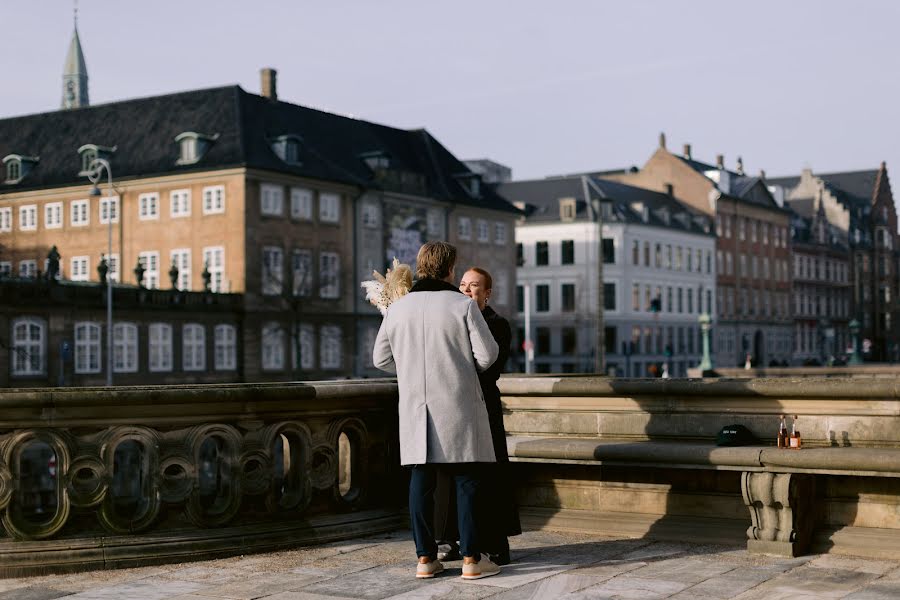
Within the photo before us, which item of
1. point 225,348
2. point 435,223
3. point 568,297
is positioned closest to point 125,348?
point 225,348

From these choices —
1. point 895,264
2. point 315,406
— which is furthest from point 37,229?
point 895,264

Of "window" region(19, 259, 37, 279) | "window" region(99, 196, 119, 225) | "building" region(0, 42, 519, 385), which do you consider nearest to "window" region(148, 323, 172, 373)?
"building" region(0, 42, 519, 385)

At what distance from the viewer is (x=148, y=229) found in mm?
58594

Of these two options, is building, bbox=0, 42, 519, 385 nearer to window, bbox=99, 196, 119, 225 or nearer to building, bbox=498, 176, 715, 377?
window, bbox=99, 196, 119, 225

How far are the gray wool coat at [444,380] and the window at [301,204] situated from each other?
5201 cm

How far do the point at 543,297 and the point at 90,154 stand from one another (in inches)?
1283

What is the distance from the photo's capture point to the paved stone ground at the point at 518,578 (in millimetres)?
6441

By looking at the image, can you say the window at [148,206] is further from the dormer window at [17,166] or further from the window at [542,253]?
the window at [542,253]

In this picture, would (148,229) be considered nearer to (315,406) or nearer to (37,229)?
(37,229)

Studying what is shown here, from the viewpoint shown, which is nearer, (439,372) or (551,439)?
(439,372)

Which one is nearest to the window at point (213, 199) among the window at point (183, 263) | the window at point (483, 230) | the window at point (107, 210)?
the window at point (183, 263)

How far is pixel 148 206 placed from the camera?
192 ft

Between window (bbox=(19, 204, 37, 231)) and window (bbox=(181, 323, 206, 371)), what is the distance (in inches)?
523

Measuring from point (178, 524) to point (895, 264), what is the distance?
414ft
